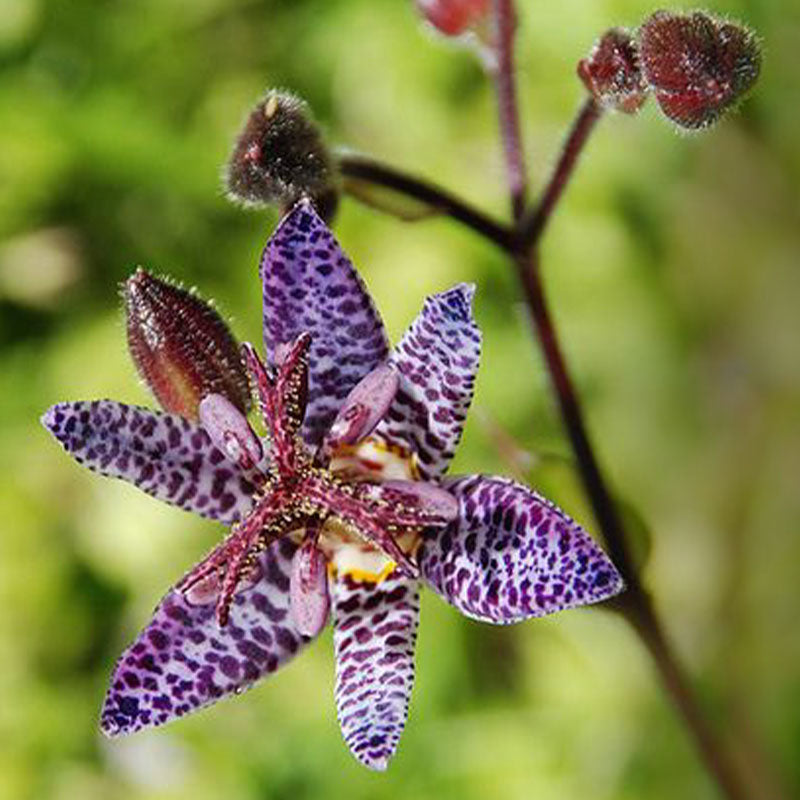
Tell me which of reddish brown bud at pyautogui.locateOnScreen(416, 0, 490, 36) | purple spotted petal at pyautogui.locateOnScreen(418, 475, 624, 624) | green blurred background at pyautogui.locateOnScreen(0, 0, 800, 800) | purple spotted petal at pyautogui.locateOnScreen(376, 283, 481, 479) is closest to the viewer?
purple spotted petal at pyautogui.locateOnScreen(418, 475, 624, 624)

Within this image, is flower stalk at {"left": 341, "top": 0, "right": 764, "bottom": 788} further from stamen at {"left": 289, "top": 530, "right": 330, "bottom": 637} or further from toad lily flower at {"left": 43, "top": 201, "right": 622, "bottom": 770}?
stamen at {"left": 289, "top": 530, "right": 330, "bottom": 637}

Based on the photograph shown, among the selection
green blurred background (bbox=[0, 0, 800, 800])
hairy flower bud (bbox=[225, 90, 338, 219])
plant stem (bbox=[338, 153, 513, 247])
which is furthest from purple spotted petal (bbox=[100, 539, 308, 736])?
green blurred background (bbox=[0, 0, 800, 800])

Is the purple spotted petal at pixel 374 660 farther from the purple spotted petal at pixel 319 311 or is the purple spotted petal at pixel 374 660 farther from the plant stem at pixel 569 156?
the plant stem at pixel 569 156

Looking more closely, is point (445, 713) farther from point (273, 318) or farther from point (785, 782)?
point (273, 318)

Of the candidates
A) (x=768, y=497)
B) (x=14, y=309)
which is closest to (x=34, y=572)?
(x=14, y=309)

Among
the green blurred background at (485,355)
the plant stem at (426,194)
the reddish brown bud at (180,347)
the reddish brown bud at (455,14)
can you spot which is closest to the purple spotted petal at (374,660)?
the reddish brown bud at (180,347)

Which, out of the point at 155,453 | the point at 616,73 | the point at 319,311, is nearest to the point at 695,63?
the point at 616,73

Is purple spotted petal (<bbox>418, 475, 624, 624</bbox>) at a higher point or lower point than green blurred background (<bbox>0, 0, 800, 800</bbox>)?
higher

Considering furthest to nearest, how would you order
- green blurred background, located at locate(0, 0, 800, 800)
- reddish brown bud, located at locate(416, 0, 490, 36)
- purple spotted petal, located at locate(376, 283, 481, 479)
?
1. green blurred background, located at locate(0, 0, 800, 800)
2. reddish brown bud, located at locate(416, 0, 490, 36)
3. purple spotted petal, located at locate(376, 283, 481, 479)
